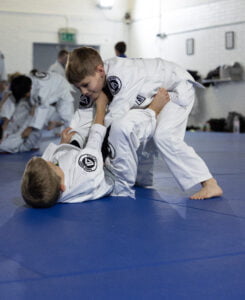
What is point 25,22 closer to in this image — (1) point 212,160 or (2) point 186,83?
(1) point 212,160

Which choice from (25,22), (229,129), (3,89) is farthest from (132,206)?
(25,22)

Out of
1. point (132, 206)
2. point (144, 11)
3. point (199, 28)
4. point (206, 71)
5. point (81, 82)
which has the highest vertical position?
point (144, 11)

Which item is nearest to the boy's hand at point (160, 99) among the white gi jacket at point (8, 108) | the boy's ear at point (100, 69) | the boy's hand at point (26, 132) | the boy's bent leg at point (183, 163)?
the boy's bent leg at point (183, 163)

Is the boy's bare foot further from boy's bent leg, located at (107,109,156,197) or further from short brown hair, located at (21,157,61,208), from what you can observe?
short brown hair, located at (21,157,61,208)

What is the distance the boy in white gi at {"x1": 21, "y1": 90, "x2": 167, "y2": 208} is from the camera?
2752 millimetres

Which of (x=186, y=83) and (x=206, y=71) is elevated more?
(x=206, y=71)

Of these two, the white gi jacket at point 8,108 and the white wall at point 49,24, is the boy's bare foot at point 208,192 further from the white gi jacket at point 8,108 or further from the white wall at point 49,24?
the white wall at point 49,24

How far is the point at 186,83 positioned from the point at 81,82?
77 cm

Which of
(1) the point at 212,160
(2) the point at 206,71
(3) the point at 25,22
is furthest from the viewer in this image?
(3) the point at 25,22

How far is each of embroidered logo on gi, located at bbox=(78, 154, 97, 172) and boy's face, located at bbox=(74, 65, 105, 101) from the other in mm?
413

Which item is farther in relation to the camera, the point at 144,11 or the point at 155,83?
the point at 144,11

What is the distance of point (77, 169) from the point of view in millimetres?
2951

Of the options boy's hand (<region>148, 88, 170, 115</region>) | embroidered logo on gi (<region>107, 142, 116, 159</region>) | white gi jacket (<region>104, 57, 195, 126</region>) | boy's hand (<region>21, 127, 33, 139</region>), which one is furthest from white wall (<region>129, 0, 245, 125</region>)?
embroidered logo on gi (<region>107, 142, 116, 159</region>)

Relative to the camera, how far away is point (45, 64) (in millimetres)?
14180
